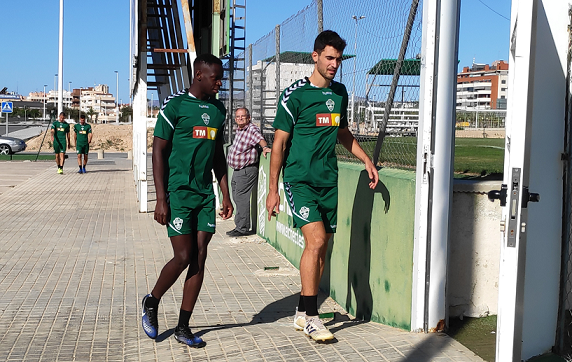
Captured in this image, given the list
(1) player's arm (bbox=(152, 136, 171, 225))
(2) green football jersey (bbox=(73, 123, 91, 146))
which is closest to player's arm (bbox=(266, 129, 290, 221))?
(1) player's arm (bbox=(152, 136, 171, 225))

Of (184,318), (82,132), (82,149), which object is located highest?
(82,132)

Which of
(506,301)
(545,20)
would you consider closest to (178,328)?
(506,301)

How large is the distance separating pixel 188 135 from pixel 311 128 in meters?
0.85

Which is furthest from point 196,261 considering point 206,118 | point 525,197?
point 525,197

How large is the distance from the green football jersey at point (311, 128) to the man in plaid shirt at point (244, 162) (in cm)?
440

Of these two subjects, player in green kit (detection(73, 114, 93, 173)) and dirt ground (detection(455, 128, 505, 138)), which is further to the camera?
player in green kit (detection(73, 114, 93, 173))

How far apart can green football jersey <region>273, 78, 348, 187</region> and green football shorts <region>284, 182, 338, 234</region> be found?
0.05 meters

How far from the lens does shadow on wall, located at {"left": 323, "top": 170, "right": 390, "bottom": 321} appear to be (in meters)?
5.34

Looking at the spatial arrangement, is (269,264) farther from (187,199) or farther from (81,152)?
(81,152)

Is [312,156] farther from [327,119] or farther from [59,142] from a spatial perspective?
[59,142]

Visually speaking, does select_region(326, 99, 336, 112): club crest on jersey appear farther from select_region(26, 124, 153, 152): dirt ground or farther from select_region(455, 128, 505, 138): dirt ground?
select_region(26, 124, 153, 152): dirt ground

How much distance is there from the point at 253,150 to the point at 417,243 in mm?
5055

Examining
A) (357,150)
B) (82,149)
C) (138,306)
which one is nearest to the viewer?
(357,150)

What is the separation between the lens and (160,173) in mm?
4559
